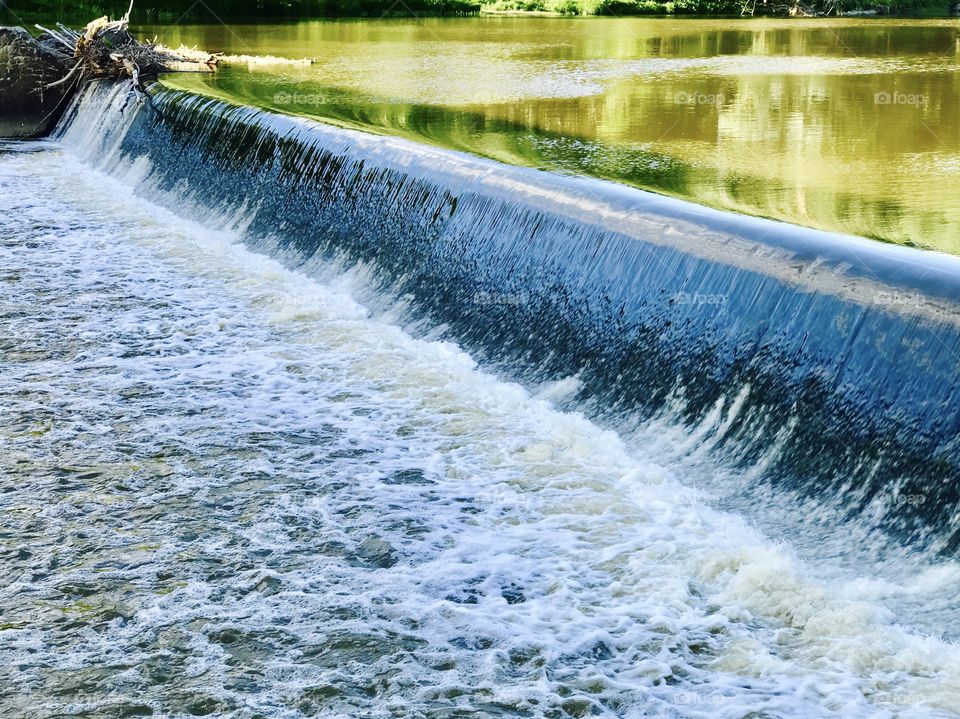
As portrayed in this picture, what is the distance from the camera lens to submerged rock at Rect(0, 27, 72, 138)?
48.3 ft

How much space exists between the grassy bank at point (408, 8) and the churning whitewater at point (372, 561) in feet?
66.4

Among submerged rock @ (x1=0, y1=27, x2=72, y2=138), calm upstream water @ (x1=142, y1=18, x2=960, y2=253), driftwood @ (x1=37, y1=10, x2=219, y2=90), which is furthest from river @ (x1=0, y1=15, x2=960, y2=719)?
submerged rock @ (x1=0, y1=27, x2=72, y2=138)

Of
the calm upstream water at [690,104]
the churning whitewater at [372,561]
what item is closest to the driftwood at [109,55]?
the calm upstream water at [690,104]

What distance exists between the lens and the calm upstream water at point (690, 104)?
307 inches

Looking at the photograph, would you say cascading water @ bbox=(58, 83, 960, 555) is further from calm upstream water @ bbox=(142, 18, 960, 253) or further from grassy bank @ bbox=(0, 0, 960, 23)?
grassy bank @ bbox=(0, 0, 960, 23)

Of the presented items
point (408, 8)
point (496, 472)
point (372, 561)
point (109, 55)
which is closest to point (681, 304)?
point (496, 472)

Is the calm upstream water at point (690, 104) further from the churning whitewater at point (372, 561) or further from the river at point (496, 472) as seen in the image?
the churning whitewater at point (372, 561)

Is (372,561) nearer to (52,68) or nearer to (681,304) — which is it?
(681,304)

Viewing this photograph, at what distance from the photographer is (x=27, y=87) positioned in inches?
581

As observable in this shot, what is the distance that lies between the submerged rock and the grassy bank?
971 centimetres

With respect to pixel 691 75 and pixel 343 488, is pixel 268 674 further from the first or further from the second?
pixel 691 75

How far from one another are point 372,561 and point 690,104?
865 cm

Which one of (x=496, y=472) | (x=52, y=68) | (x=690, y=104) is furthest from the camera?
(x=52, y=68)

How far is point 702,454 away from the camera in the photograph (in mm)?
5086
